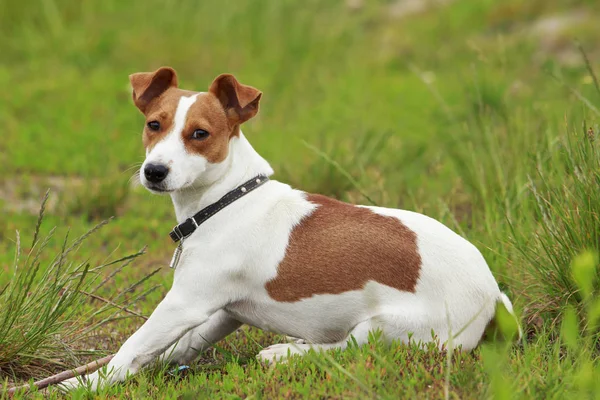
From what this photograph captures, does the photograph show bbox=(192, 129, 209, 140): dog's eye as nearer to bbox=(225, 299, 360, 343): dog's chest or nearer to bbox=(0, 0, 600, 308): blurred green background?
bbox=(225, 299, 360, 343): dog's chest

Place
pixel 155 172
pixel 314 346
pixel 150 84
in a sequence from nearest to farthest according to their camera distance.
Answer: pixel 155 172 < pixel 314 346 < pixel 150 84

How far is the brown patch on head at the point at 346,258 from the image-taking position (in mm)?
3889

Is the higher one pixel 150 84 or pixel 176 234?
pixel 150 84

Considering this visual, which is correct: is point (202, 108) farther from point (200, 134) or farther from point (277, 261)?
point (277, 261)

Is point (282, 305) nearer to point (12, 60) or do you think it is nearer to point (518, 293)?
point (518, 293)

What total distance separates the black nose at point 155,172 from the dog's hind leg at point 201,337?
79cm

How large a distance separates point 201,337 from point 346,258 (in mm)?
873

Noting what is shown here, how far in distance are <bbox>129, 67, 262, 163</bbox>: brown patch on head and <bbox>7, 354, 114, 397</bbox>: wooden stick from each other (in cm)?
105

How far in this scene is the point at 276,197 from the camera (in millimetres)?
4133

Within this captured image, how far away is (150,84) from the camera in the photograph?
4.18 metres

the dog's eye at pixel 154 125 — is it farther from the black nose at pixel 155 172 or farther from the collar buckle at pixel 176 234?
the collar buckle at pixel 176 234

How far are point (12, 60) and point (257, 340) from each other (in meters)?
6.94

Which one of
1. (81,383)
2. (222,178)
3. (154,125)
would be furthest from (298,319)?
(154,125)

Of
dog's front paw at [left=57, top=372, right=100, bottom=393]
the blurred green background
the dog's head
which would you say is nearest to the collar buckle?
the dog's head
